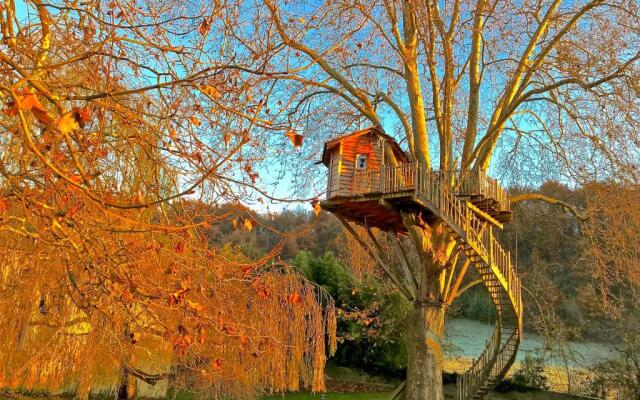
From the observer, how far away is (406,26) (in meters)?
12.8

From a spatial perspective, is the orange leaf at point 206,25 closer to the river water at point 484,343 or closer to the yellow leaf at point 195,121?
the yellow leaf at point 195,121

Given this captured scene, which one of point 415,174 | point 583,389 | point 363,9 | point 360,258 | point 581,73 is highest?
point 363,9

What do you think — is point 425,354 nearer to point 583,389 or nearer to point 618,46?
point 618,46

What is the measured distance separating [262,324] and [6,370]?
5185 mm

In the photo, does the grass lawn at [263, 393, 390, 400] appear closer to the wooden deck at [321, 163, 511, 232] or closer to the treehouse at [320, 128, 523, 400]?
the treehouse at [320, 128, 523, 400]

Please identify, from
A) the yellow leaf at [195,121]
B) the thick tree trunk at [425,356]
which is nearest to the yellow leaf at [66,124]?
the yellow leaf at [195,121]

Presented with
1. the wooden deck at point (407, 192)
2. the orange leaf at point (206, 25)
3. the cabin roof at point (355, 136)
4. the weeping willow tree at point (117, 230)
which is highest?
the cabin roof at point (355, 136)

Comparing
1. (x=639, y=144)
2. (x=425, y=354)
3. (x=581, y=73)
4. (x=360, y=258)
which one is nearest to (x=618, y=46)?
(x=581, y=73)

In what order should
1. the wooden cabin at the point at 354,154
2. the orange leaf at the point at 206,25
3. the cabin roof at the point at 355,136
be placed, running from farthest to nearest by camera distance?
1. the cabin roof at the point at 355,136
2. the wooden cabin at the point at 354,154
3. the orange leaf at the point at 206,25

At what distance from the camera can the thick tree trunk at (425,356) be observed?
36.1 feet

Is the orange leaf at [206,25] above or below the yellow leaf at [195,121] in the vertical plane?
above

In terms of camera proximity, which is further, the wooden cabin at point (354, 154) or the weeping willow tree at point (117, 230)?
the wooden cabin at point (354, 154)

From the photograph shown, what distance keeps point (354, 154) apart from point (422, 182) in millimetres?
2365

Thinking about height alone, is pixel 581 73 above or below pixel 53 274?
above
